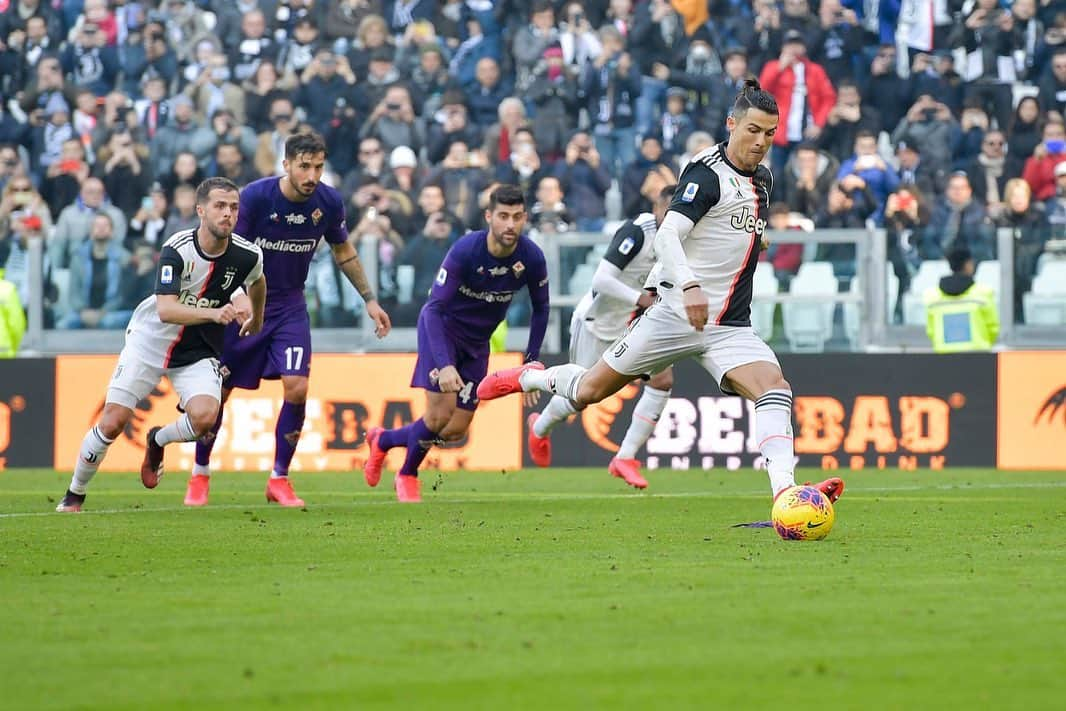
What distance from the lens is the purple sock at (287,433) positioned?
41.8 feet

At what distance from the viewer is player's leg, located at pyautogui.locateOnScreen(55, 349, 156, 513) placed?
1180 centimetres

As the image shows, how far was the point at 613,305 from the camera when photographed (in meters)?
14.6

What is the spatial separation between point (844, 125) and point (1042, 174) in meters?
2.46

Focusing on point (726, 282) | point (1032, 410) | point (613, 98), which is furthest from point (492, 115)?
point (726, 282)

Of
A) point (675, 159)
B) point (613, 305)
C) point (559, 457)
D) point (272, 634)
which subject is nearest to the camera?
point (272, 634)

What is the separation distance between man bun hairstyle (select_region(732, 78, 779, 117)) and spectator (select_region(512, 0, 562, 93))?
14068mm

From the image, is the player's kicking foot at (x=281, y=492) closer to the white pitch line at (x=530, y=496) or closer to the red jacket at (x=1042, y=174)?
the white pitch line at (x=530, y=496)

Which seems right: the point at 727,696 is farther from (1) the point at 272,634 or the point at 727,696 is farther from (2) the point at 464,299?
(2) the point at 464,299

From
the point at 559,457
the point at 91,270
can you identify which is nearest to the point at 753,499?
the point at 559,457

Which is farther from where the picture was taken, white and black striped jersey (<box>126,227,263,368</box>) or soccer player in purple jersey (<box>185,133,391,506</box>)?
soccer player in purple jersey (<box>185,133,391,506</box>)

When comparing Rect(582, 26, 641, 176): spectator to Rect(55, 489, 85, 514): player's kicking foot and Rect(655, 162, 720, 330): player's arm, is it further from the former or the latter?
Rect(655, 162, 720, 330): player's arm

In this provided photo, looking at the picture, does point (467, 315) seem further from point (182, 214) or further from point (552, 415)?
point (182, 214)

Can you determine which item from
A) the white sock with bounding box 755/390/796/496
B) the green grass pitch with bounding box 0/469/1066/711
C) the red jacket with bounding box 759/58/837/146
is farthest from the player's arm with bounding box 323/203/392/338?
the red jacket with bounding box 759/58/837/146

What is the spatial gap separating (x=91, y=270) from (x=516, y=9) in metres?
7.67
